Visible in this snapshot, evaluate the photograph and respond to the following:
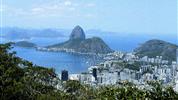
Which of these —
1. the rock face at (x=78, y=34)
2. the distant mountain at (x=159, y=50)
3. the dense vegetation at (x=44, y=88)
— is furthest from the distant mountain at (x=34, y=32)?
the dense vegetation at (x=44, y=88)

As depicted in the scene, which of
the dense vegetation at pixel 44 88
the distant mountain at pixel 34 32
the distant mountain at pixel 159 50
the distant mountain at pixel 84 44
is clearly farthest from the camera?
the distant mountain at pixel 34 32


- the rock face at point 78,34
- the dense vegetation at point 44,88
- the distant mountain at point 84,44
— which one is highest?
the dense vegetation at point 44,88

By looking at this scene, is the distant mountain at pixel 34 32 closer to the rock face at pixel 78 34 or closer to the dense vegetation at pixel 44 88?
the rock face at pixel 78 34

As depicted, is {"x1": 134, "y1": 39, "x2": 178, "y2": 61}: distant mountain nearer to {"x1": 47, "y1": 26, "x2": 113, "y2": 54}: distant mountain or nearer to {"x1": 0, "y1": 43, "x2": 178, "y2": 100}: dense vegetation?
{"x1": 47, "y1": 26, "x2": 113, "y2": 54}: distant mountain

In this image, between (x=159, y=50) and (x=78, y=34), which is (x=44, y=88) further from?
(x=78, y=34)

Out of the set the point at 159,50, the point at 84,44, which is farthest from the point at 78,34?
the point at 159,50
